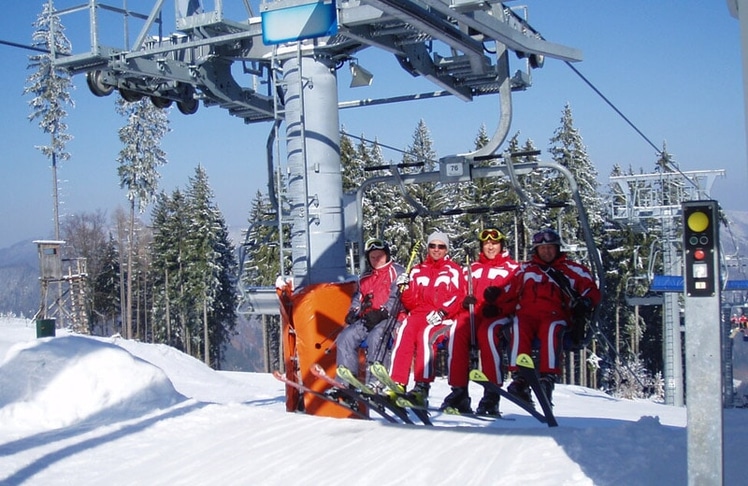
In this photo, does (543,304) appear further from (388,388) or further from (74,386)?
(74,386)

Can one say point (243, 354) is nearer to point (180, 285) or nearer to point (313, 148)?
point (180, 285)

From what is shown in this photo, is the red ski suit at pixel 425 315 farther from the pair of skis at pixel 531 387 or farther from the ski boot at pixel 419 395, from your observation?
the pair of skis at pixel 531 387

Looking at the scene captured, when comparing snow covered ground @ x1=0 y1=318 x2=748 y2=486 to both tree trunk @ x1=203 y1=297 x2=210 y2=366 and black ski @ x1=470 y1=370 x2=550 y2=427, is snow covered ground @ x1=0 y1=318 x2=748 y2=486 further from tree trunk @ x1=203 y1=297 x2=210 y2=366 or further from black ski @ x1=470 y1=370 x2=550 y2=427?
tree trunk @ x1=203 y1=297 x2=210 y2=366

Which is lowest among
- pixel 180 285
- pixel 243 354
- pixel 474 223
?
pixel 243 354

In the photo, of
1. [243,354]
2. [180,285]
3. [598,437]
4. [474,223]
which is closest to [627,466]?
[598,437]

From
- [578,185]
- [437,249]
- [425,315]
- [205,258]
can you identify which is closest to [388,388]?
[425,315]

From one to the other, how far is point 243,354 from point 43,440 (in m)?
127

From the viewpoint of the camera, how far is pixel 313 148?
8828 mm

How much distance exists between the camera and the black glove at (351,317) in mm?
8141

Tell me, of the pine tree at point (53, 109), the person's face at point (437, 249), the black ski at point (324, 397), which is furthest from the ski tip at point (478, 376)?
the pine tree at point (53, 109)

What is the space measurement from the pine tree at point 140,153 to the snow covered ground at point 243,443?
130 feet

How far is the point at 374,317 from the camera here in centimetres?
787

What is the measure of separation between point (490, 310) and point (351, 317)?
60.0 inches

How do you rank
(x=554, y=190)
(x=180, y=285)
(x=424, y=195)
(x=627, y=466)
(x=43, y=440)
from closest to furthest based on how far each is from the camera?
(x=627, y=466) < (x=43, y=440) < (x=424, y=195) < (x=554, y=190) < (x=180, y=285)
